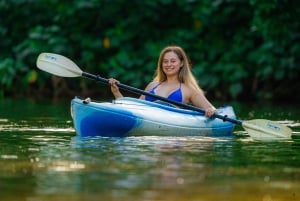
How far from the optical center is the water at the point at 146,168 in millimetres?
5645

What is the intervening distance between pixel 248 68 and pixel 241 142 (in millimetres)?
12144

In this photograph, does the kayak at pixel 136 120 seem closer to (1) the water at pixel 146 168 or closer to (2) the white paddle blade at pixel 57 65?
(1) the water at pixel 146 168

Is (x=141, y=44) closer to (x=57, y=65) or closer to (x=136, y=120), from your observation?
(x=57, y=65)

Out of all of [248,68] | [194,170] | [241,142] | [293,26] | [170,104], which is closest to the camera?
[194,170]

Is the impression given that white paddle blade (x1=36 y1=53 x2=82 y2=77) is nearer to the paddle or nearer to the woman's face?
the paddle

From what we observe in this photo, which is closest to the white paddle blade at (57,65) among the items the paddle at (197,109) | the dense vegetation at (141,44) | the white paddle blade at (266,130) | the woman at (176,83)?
the paddle at (197,109)

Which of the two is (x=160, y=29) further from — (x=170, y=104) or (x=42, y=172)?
(x=42, y=172)

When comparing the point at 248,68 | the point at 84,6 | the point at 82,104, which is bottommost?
the point at 82,104

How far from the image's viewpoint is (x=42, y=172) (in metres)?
6.52

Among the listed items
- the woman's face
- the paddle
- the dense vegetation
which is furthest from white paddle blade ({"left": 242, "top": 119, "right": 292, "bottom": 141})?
the dense vegetation

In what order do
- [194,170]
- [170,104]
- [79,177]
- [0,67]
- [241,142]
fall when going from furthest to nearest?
[0,67]
[170,104]
[241,142]
[194,170]
[79,177]

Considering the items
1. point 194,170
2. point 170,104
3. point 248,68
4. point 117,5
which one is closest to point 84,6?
point 117,5

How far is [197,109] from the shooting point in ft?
33.8

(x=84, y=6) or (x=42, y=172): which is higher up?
(x=84, y=6)
